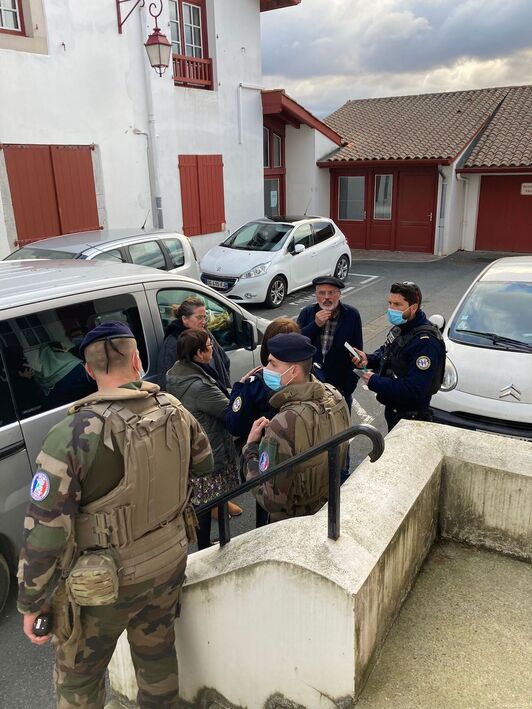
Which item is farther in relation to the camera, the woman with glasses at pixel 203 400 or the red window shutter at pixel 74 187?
the red window shutter at pixel 74 187

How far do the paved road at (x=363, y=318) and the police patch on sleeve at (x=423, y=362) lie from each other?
1.71 metres

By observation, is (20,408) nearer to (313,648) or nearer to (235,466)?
(235,466)

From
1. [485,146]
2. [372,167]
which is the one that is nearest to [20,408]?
[372,167]

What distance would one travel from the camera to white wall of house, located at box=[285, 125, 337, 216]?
17.7 meters

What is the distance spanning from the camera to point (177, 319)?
4.03 metres

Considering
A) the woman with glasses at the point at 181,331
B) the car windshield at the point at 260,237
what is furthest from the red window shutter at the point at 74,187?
the woman with glasses at the point at 181,331

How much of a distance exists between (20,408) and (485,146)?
59.2 ft

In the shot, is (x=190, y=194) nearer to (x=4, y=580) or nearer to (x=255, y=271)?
(x=255, y=271)

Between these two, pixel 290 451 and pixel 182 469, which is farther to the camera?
pixel 290 451

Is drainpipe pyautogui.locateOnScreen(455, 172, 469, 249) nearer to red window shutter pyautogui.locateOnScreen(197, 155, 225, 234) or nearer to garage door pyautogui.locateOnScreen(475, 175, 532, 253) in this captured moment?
garage door pyautogui.locateOnScreen(475, 175, 532, 253)

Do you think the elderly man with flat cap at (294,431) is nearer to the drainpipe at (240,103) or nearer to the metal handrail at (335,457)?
the metal handrail at (335,457)

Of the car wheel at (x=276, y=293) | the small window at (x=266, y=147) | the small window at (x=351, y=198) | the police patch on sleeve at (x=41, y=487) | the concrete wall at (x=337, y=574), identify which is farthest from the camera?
the small window at (x=351, y=198)

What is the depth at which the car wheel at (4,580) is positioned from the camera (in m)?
3.23

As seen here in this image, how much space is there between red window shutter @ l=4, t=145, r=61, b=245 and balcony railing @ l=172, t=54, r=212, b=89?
4021 millimetres
